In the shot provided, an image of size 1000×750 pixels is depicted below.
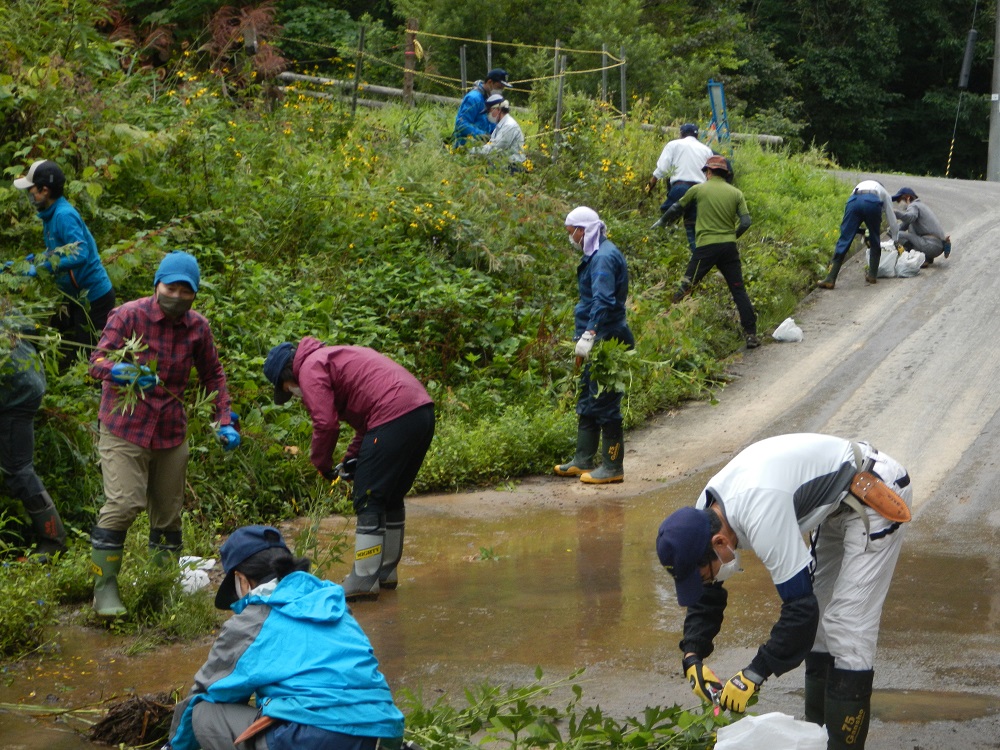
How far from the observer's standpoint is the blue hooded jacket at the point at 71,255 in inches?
301

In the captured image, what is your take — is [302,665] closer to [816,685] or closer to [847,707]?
[847,707]

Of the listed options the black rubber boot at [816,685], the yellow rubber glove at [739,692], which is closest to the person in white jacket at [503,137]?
the black rubber boot at [816,685]

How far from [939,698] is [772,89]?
26141 millimetres

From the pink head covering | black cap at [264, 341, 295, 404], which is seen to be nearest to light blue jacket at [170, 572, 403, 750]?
black cap at [264, 341, 295, 404]

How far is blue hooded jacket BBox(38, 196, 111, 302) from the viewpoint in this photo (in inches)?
301

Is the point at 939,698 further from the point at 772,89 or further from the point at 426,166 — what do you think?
the point at 772,89

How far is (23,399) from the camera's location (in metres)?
6.46

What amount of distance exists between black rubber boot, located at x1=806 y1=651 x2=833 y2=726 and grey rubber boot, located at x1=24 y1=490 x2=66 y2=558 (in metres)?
4.20

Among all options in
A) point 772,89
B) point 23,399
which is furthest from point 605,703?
point 772,89

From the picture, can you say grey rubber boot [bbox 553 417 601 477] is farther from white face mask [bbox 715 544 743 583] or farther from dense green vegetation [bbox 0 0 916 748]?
white face mask [bbox 715 544 743 583]

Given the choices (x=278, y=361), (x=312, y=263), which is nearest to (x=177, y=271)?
(x=278, y=361)

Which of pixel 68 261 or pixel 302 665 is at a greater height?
pixel 68 261

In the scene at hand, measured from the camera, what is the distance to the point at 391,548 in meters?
6.64

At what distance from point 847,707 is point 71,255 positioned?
5.65 meters
